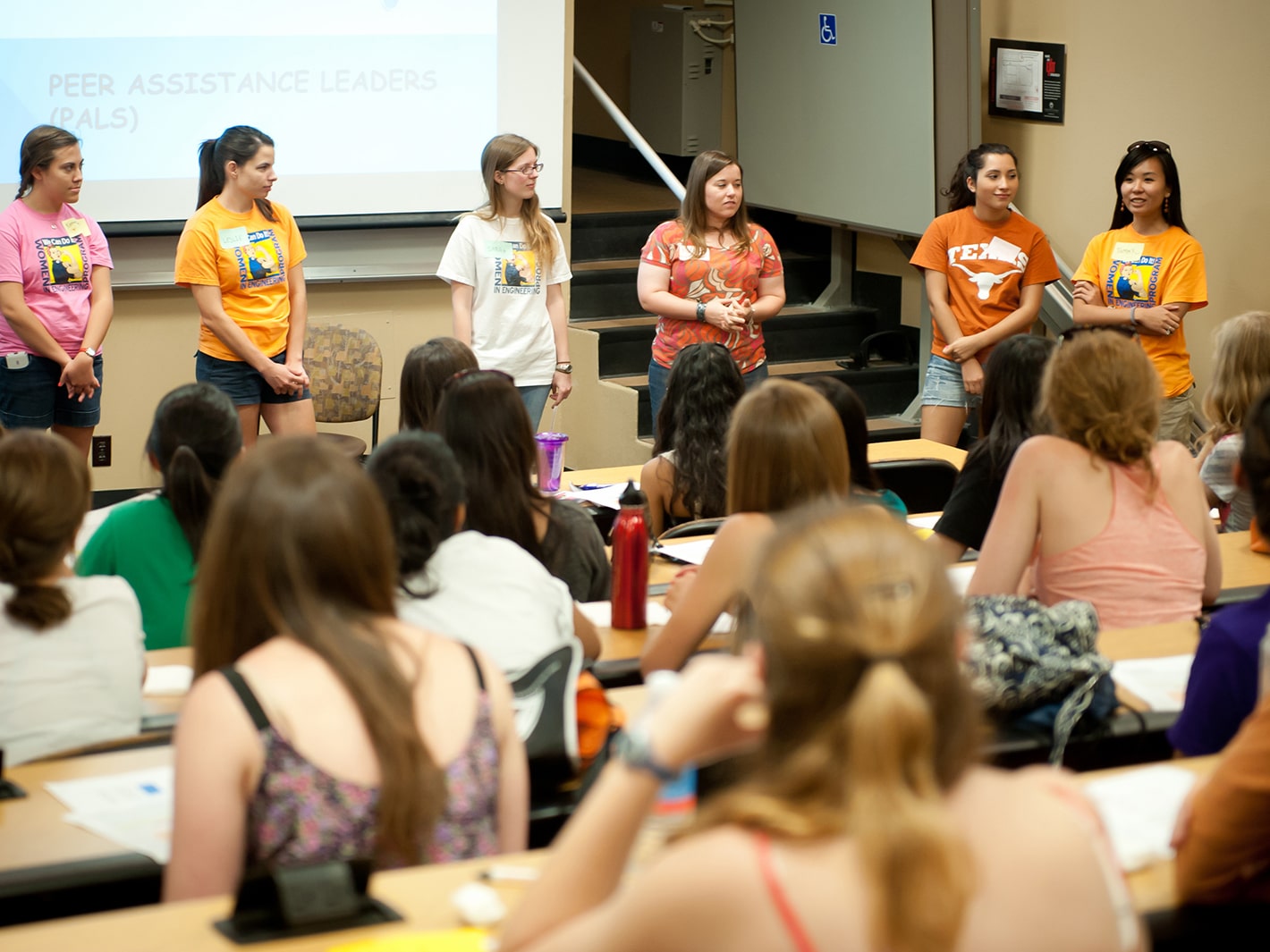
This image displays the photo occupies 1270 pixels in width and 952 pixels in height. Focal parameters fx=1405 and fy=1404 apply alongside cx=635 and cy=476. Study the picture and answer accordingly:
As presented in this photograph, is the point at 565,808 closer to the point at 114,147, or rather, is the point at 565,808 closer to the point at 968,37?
the point at 114,147

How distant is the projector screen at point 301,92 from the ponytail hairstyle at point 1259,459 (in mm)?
4544

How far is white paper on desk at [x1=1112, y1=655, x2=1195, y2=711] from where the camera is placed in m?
2.26

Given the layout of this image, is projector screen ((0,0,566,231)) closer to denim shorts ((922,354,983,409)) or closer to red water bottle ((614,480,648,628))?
denim shorts ((922,354,983,409))

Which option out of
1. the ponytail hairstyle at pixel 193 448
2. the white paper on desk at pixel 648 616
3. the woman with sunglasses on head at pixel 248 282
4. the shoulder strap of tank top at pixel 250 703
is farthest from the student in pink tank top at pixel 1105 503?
the woman with sunglasses on head at pixel 248 282

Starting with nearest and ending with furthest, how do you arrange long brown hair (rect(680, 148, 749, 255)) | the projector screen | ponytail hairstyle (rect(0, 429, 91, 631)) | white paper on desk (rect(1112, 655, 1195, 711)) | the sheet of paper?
the sheet of paper
ponytail hairstyle (rect(0, 429, 91, 631))
white paper on desk (rect(1112, 655, 1195, 711))
long brown hair (rect(680, 148, 749, 255))
the projector screen

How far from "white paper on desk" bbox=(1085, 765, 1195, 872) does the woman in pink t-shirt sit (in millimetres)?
3696

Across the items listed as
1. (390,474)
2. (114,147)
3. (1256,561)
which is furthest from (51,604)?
(114,147)

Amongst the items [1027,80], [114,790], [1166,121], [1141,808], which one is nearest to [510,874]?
[114,790]

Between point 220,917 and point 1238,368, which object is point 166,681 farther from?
point 1238,368

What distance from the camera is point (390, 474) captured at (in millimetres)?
2107

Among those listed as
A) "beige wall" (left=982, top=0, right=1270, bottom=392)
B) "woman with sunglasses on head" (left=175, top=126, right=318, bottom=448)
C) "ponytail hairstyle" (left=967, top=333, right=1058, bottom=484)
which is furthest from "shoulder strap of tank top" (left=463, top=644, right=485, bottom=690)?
"beige wall" (left=982, top=0, right=1270, bottom=392)

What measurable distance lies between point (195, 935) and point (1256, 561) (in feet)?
8.47

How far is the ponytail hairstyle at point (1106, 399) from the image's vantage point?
8.39 ft

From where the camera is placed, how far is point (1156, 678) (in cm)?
235
